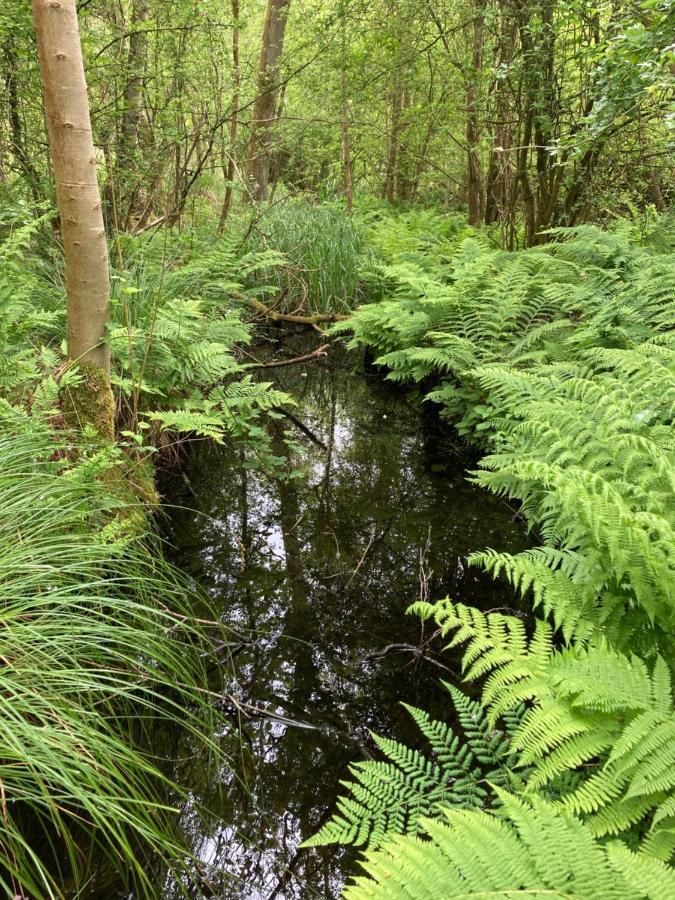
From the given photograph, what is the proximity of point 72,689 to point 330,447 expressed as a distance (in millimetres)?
3191

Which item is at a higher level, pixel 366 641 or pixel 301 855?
pixel 366 641

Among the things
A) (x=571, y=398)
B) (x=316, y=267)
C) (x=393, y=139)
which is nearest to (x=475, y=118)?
(x=393, y=139)

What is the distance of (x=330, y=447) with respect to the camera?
4.49 metres

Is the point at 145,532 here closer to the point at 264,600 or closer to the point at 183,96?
the point at 264,600

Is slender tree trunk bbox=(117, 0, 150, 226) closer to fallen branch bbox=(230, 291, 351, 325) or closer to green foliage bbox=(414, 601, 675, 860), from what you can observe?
fallen branch bbox=(230, 291, 351, 325)

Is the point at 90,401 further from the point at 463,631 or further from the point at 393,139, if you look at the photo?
the point at 393,139

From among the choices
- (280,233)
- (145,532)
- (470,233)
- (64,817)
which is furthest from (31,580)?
(470,233)

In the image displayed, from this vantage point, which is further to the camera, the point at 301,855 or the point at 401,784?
the point at 301,855

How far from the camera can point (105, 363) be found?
101 inches

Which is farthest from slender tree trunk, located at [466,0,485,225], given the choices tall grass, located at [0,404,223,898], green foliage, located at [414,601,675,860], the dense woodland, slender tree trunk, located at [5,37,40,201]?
green foliage, located at [414,601,675,860]

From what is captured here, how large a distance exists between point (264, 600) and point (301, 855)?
123 cm

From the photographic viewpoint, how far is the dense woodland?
134cm

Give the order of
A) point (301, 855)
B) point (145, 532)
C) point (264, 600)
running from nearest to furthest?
point (301, 855), point (145, 532), point (264, 600)

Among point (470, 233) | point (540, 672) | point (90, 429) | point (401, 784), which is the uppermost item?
point (470, 233)
